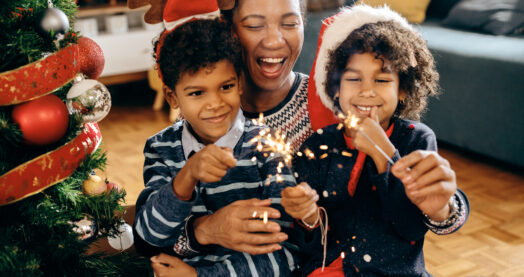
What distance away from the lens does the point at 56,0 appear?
4.18ft

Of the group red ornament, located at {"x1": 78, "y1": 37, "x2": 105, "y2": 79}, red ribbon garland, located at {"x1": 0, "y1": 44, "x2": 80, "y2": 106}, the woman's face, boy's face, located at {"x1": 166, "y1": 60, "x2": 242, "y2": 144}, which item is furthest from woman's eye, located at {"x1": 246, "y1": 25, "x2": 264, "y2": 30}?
red ribbon garland, located at {"x1": 0, "y1": 44, "x2": 80, "y2": 106}

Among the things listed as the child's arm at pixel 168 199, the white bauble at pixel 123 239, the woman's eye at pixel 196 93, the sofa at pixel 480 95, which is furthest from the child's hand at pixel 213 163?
the sofa at pixel 480 95

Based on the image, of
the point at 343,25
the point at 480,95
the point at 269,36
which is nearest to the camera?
the point at 343,25

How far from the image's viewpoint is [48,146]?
1.22 meters

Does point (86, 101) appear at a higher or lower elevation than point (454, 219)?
higher

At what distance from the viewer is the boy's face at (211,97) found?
4.03ft

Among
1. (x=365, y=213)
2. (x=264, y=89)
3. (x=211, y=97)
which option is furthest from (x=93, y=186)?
(x=365, y=213)

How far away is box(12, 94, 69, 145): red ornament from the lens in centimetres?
112

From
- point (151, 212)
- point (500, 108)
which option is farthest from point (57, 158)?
point (500, 108)

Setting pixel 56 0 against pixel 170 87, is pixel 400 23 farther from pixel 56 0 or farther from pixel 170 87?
pixel 56 0

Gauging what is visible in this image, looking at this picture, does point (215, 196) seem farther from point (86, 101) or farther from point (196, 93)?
point (86, 101)

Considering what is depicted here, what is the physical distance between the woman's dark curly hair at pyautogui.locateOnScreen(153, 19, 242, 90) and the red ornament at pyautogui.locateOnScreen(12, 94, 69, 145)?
259 millimetres

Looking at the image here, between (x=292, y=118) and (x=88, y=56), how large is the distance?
59 cm

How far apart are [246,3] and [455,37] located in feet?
6.34
